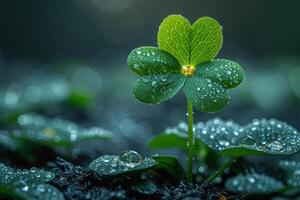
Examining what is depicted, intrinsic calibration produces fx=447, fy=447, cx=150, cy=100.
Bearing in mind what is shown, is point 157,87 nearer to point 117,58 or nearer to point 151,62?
point 151,62

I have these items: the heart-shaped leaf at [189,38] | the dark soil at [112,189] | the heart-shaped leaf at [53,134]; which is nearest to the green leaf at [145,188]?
the dark soil at [112,189]

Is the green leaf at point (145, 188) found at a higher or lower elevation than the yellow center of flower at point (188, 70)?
lower

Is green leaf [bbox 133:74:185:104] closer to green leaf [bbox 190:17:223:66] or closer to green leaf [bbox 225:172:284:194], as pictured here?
green leaf [bbox 190:17:223:66]

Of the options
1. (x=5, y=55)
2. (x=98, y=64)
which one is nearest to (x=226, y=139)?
(x=98, y=64)

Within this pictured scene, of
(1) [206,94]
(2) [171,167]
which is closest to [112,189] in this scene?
(2) [171,167]

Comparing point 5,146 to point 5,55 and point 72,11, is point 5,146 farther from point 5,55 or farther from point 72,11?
point 72,11

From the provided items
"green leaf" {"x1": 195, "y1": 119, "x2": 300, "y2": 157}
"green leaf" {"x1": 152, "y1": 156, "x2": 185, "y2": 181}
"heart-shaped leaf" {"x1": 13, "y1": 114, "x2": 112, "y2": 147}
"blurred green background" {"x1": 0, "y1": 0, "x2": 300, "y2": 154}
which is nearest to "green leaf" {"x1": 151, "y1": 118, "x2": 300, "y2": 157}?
"green leaf" {"x1": 195, "y1": 119, "x2": 300, "y2": 157}

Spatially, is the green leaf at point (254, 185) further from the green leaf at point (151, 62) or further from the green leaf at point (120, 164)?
the green leaf at point (151, 62)
